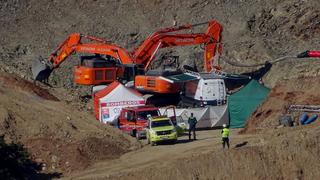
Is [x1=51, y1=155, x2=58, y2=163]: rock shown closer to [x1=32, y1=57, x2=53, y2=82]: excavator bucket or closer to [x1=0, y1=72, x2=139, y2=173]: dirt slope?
[x1=0, y1=72, x2=139, y2=173]: dirt slope

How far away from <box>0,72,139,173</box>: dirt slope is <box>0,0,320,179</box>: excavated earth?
0.13 feet

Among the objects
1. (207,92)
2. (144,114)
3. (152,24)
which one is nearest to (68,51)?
(207,92)

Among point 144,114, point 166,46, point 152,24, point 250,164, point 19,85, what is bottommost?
point 250,164

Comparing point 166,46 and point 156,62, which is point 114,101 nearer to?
point 166,46

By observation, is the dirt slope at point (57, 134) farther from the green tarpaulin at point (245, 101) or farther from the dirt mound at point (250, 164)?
the green tarpaulin at point (245, 101)

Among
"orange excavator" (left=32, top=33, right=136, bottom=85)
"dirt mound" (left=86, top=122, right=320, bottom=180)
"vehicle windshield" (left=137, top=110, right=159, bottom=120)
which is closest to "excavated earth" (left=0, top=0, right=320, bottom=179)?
"dirt mound" (left=86, top=122, right=320, bottom=180)

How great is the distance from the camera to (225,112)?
4106cm

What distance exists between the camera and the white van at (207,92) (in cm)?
4225

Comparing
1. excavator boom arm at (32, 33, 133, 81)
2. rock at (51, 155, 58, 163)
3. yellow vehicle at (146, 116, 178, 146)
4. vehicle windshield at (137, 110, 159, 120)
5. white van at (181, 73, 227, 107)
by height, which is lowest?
rock at (51, 155, 58, 163)

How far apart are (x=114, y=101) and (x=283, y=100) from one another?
8.07 meters

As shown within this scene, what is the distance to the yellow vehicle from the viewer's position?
115ft

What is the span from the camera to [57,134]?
1294 inches

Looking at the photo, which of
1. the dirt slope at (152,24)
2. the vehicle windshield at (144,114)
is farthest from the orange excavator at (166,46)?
the vehicle windshield at (144,114)

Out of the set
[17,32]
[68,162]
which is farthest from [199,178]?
[17,32]
